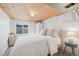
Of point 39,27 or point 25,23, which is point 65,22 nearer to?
point 39,27

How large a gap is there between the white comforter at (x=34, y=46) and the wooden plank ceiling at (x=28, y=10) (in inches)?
13.9

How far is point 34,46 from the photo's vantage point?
1896mm

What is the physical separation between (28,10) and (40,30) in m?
0.39

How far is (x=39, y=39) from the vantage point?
192cm

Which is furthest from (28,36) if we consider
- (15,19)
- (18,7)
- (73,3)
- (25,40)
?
(73,3)

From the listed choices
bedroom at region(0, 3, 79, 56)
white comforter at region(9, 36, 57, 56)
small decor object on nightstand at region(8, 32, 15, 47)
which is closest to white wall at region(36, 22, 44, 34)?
bedroom at region(0, 3, 79, 56)

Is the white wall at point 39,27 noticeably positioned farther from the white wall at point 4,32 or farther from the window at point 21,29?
the white wall at point 4,32

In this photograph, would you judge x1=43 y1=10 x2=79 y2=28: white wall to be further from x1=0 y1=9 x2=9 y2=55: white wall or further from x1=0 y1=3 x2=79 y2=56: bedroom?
x1=0 y1=9 x2=9 y2=55: white wall

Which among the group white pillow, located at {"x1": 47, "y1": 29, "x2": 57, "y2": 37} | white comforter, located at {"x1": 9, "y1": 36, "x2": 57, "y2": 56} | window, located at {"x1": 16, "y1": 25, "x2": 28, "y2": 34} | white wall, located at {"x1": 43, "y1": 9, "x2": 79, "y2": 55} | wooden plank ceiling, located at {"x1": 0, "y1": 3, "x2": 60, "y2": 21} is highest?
wooden plank ceiling, located at {"x1": 0, "y1": 3, "x2": 60, "y2": 21}

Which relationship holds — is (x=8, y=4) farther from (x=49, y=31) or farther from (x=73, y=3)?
(x=73, y=3)

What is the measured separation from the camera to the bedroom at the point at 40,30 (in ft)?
6.17

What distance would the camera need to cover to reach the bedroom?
6.17 feet

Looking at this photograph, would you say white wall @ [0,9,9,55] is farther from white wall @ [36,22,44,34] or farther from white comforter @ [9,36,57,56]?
white wall @ [36,22,44,34]

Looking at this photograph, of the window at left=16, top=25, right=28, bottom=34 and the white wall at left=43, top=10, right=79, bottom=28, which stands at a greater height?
the white wall at left=43, top=10, right=79, bottom=28
